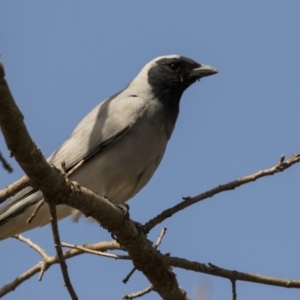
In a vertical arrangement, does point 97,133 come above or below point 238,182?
above

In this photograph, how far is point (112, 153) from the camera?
6730 mm

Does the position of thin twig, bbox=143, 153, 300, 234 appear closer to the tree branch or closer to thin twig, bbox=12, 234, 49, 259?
the tree branch

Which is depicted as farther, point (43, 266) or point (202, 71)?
point (202, 71)

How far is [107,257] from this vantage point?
16.2 feet

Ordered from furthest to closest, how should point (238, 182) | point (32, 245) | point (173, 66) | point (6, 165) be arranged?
point (173, 66) < point (32, 245) < point (238, 182) < point (6, 165)

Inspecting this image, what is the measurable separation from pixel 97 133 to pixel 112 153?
0.29m

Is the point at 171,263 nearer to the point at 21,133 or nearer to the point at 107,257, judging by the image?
the point at 107,257

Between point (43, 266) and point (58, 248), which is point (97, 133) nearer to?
point (43, 266)

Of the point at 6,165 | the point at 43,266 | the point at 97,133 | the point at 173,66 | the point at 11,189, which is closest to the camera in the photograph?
the point at 6,165

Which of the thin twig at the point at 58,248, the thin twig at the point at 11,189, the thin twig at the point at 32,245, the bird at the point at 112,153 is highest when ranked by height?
the bird at the point at 112,153

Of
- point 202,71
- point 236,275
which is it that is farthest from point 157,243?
point 202,71

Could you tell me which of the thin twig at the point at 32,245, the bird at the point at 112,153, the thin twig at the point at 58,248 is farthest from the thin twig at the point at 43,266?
the thin twig at the point at 58,248

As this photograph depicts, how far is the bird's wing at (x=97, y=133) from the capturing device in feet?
21.8

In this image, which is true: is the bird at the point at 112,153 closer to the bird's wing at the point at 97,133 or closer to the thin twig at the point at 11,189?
the bird's wing at the point at 97,133
